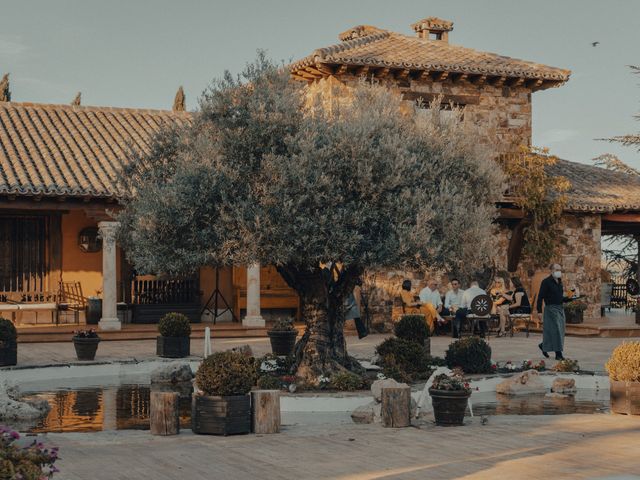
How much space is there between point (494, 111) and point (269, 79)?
13.2 meters

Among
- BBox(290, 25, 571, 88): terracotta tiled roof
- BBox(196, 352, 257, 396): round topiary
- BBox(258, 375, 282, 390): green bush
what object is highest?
BBox(290, 25, 571, 88): terracotta tiled roof

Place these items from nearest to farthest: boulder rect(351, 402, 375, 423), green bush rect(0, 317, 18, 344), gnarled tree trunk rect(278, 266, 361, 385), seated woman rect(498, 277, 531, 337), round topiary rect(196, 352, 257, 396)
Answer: round topiary rect(196, 352, 257, 396)
boulder rect(351, 402, 375, 423)
gnarled tree trunk rect(278, 266, 361, 385)
green bush rect(0, 317, 18, 344)
seated woman rect(498, 277, 531, 337)

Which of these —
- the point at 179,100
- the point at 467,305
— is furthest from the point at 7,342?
the point at 179,100

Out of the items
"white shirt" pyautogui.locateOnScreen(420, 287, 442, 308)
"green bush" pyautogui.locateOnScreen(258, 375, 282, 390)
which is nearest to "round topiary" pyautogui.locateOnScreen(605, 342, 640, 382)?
"green bush" pyautogui.locateOnScreen(258, 375, 282, 390)

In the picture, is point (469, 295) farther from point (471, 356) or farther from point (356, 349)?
point (471, 356)

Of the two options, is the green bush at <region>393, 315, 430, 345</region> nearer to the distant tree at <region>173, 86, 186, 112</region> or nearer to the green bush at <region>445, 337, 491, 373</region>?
the green bush at <region>445, 337, 491, 373</region>

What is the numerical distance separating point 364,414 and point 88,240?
14351 mm

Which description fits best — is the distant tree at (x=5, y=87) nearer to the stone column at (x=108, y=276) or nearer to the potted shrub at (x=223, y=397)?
the stone column at (x=108, y=276)

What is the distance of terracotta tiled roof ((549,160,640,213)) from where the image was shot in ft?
83.9

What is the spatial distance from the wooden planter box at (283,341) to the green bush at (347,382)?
3.94 metres

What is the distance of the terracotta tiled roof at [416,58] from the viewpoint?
77.0 feet

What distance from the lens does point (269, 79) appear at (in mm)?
13289

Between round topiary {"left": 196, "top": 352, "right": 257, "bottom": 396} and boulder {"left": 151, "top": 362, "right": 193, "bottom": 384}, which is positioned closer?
round topiary {"left": 196, "top": 352, "right": 257, "bottom": 396}

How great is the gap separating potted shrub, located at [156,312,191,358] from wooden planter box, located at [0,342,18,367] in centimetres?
265
